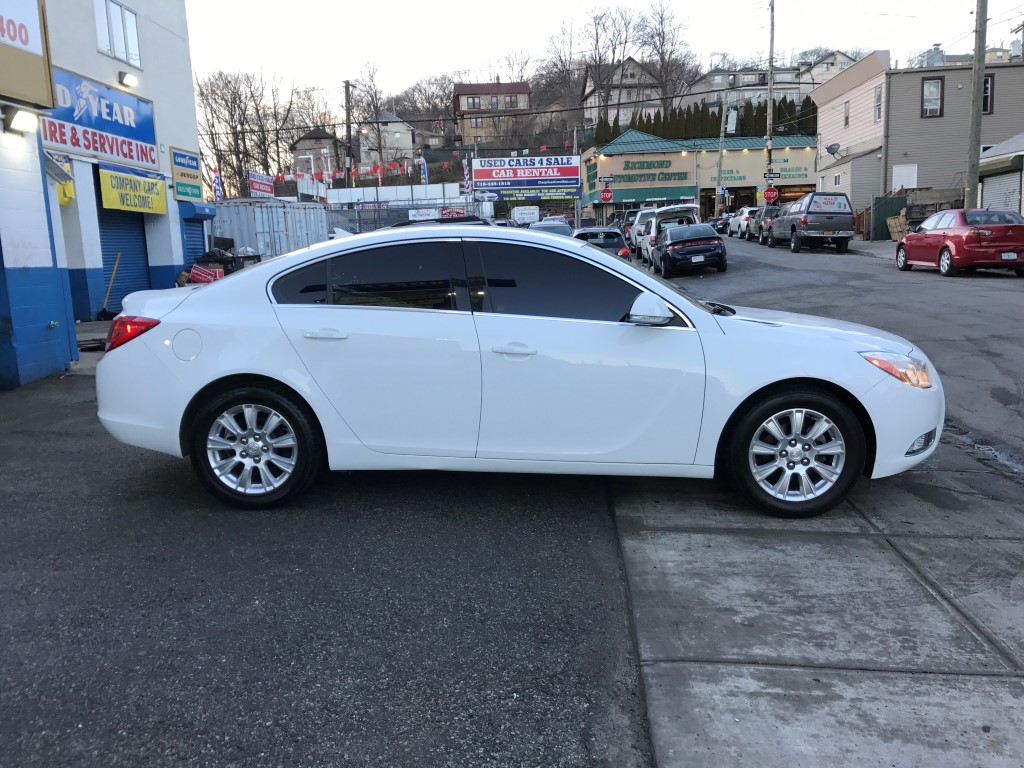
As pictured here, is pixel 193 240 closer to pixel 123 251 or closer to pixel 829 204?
pixel 123 251

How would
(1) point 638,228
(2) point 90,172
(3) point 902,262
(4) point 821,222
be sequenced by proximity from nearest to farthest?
(2) point 90,172, (3) point 902,262, (4) point 821,222, (1) point 638,228

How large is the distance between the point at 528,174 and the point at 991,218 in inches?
1343

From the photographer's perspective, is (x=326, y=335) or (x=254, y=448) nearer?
(x=326, y=335)

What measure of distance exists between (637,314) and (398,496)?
6.43 ft

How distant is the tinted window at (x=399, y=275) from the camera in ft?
16.0

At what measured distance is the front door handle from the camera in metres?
4.78

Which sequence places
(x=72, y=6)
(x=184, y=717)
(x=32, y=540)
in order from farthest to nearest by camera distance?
1. (x=72, y=6)
2. (x=32, y=540)
3. (x=184, y=717)

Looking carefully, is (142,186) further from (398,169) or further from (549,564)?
(398,169)

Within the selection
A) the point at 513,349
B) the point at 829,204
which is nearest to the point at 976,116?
the point at 829,204

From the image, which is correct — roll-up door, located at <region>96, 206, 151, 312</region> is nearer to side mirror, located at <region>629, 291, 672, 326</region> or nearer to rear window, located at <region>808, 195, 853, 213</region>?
side mirror, located at <region>629, 291, 672, 326</region>

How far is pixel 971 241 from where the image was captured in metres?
18.0

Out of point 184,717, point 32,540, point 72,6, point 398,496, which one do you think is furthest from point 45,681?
point 72,6

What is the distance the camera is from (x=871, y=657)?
3.27 meters

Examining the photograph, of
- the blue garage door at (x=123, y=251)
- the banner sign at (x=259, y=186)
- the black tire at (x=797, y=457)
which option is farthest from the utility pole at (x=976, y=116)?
the banner sign at (x=259, y=186)
